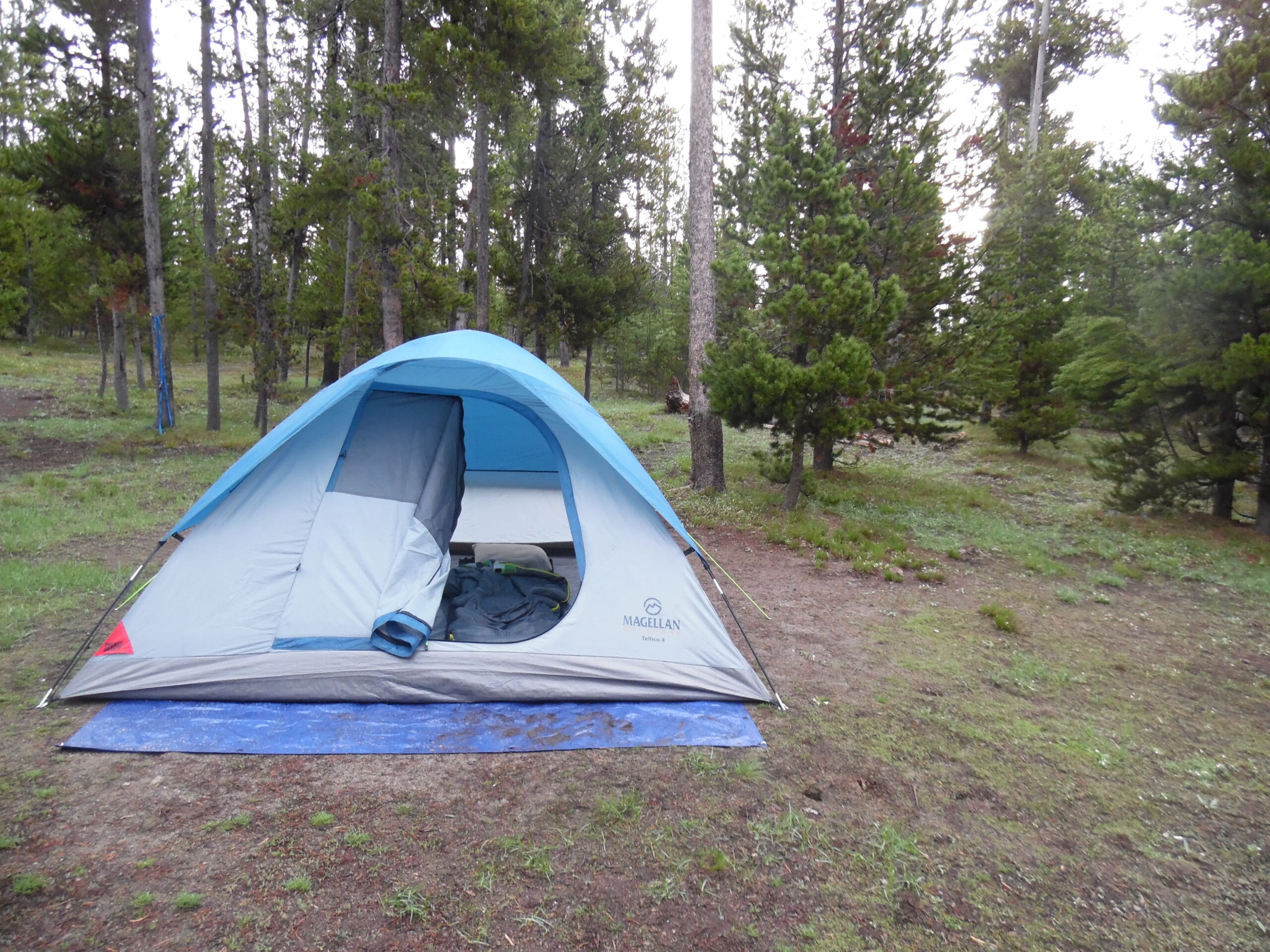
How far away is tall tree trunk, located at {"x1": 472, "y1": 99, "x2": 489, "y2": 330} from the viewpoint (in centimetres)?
1284

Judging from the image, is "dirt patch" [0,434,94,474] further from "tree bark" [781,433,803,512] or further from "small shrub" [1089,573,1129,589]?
"small shrub" [1089,573,1129,589]

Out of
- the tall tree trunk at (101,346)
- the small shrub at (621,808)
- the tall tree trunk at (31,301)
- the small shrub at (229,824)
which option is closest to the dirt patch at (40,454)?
the tall tree trunk at (31,301)

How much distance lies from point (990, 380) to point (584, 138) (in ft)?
33.2

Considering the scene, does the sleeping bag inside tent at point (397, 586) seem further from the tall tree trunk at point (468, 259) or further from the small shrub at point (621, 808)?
the tall tree trunk at point (468, 259)

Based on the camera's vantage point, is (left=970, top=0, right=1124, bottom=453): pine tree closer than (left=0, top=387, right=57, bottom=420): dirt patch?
Yes

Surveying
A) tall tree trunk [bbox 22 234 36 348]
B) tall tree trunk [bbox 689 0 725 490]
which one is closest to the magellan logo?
tall tree trunk [bbox 689 0 725 490]

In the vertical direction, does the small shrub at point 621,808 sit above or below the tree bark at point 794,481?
below

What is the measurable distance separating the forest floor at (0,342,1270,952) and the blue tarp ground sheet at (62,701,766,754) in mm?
88

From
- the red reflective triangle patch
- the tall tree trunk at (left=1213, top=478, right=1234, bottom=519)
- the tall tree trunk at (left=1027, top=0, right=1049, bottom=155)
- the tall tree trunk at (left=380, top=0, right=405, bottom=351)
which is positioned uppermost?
the tall tree trunk at (left=1027, top=0, right=1049, bottom=155)

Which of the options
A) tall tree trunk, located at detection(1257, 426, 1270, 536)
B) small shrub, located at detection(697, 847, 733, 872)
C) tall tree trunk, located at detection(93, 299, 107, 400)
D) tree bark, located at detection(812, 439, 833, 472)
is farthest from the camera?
tall tree trunk, located at detection(93, 299, 107, 400)

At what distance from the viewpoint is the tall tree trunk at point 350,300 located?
12.0 m

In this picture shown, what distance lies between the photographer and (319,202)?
10406mm

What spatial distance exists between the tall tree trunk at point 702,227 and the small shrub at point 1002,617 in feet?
12.6

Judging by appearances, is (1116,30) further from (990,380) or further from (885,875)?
(885,875)
